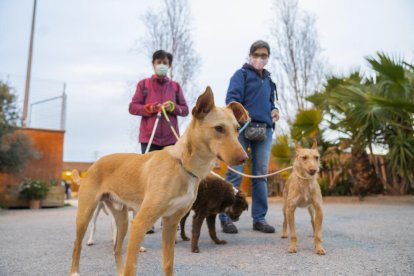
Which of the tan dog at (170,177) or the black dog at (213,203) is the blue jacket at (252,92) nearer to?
the black dog at (213,203)

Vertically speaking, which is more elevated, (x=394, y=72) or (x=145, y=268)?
(x=394, y=72)

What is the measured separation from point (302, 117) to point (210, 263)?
8189 mm

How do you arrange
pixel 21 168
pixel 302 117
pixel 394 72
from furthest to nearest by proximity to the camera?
pixel 21 168 → pixel 302 117 → pixel 394 72

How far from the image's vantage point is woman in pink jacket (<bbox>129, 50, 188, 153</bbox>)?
4582 mm

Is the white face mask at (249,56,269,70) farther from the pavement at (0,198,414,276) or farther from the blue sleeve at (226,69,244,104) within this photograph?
the pavement at (0,198,414,276)

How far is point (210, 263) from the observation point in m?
3.17

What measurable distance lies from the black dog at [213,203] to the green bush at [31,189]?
9.18 metres

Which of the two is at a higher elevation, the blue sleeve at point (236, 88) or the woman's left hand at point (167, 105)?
the blue sleeve at point (236, 88)

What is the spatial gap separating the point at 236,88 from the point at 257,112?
1.54ft

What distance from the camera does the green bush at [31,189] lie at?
11492 mm

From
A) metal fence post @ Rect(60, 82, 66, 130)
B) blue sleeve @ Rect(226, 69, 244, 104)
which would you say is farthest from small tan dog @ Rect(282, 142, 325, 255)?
metal fence post @ Rect(60, 82, 66, 130)

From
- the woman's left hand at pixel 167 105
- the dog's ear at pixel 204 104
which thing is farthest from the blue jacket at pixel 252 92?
the dog's ear at pixel 204 104

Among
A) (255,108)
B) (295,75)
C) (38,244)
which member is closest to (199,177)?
(255,108)

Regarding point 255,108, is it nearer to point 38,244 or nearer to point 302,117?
point 38,244
